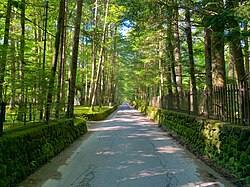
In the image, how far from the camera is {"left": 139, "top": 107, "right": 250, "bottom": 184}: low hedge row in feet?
17.0

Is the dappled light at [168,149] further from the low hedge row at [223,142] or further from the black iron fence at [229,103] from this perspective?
the black iron fence at [229,103]

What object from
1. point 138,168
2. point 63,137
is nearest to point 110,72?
point 63,137

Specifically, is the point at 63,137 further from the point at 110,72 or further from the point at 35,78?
the point at 110,72

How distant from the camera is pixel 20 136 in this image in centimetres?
536

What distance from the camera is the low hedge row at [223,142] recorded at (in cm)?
519

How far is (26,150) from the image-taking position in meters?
5.64

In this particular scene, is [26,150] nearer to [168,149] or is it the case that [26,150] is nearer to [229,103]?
[168,149]

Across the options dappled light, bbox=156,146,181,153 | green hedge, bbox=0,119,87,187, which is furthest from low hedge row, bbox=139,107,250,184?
green hedge, bbox=0,119,87,187

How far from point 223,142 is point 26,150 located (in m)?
4.73

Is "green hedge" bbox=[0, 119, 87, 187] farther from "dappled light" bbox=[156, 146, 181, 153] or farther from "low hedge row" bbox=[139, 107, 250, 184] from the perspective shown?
"low hedge row" bbox=[139, 107, 250, 184]

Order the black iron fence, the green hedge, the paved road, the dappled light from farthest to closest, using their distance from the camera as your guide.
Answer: the dappled light
the black iron fence
the paved road
the green hedge

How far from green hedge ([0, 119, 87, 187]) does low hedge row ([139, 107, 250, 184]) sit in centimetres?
446

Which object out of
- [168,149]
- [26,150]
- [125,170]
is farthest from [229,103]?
[26,150]

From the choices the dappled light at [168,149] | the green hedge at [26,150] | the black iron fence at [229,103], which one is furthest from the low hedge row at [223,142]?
the green hedge at [26,150]
